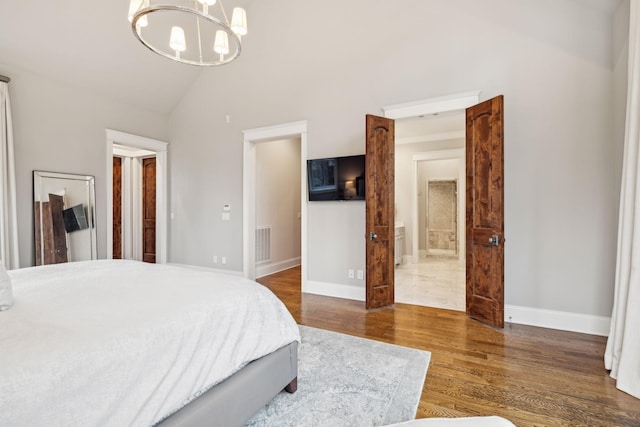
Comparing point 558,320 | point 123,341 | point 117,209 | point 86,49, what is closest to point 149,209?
point 117,209

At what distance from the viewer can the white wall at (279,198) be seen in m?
5.46

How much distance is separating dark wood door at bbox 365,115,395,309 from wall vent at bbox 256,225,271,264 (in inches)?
94.2

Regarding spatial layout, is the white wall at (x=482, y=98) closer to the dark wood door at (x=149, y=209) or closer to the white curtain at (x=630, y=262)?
the white curtain at (x=630, y=262)

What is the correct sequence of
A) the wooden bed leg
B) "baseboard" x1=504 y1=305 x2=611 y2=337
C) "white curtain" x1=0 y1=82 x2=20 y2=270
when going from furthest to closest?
1. "white curtain" x1=0 y1=82 x2=20 y2=270
2. "baseboard" x1=504 y1=305 x2=611 y2=337
3. the wooden bed leg

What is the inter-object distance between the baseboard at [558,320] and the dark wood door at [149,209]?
6.47 m

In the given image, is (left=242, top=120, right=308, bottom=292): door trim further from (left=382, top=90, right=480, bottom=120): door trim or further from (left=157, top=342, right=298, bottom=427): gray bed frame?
(left=157, top=342, right=298, bottom=427): gray bed frame

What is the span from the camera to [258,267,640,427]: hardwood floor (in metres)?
1.79

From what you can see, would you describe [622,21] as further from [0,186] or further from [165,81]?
[0,186]

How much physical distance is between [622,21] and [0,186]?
666cm

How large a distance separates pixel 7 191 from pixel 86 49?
6.83 feet

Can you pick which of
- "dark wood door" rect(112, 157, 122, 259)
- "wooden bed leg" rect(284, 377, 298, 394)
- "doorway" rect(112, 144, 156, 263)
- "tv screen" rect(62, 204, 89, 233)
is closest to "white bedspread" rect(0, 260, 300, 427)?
"wooden bed leg" rect(284, 377, 298, 394)

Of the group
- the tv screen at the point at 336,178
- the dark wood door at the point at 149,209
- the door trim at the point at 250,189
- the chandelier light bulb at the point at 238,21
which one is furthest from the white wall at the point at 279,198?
the chandelier light bulb at the point at 238,21

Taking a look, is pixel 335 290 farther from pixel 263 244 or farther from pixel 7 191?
pixel 7 191

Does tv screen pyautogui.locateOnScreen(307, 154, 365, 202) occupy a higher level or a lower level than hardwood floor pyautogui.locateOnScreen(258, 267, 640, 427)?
higher
